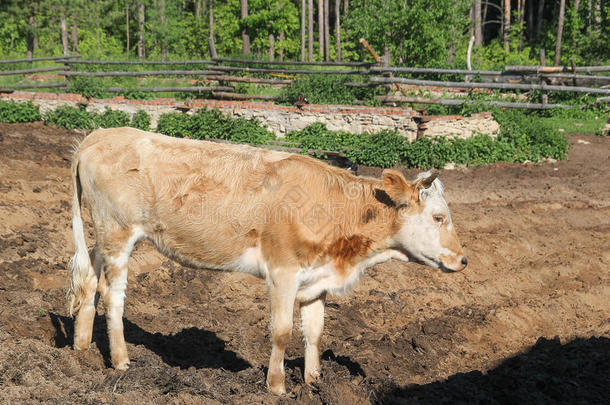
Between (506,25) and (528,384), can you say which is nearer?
(528,384)

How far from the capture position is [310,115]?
53.1ft

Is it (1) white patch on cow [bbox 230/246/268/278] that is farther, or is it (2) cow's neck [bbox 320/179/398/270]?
(2) cow's neck [bbox 320/179/398/270]

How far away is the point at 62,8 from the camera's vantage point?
3042 centimetres

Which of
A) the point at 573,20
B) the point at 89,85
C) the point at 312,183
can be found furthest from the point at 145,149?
the point at 573,20

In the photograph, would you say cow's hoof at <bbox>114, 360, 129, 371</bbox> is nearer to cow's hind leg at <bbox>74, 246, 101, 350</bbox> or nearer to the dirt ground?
the dirt ground

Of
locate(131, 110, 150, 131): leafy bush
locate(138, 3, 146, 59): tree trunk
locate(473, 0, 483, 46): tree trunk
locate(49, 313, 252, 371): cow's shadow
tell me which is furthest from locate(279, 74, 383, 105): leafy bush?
locate(138, 3, 146, 59): tree trunk

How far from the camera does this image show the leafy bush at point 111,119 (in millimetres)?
16766

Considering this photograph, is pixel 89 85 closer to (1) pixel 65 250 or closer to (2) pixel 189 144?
(1) pixel 65 250

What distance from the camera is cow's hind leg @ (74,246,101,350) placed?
542 centimetres

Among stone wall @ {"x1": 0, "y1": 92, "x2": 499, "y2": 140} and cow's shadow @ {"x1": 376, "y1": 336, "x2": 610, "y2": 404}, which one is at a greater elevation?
stone wall @ {"x1": 0, "y1": 92, "x2": 499, "y2": 140}

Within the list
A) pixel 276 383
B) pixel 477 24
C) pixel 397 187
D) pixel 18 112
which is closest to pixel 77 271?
pixel 276 383

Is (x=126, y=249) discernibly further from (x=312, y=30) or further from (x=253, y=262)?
(x=312, y=30)

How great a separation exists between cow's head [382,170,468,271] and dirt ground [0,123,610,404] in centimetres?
109

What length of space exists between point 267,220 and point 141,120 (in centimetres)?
1281
